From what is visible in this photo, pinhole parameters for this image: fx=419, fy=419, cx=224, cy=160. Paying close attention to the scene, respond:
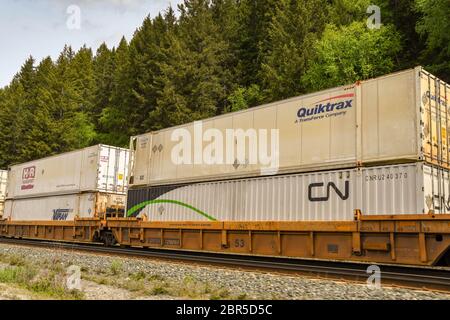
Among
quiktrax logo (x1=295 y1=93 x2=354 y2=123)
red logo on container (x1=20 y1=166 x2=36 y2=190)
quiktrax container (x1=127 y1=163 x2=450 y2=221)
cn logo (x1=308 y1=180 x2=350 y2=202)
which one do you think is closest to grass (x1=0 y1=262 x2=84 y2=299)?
quiktrax container (x1=127 y1=163 x2=450 y2=221)

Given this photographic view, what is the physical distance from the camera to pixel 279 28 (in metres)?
38.6

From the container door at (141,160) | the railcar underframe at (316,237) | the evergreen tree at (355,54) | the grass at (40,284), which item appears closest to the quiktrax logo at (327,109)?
the railcar underframe at (316,237)

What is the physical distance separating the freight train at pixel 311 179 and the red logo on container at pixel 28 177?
31.7 feet

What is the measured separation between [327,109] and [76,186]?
50.2ft

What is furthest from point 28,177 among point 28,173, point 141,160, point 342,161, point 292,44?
point 292,44

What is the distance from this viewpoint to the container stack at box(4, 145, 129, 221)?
21422 millimetres

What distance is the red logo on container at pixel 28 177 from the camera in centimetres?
2709

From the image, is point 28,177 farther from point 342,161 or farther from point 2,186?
point 342,161

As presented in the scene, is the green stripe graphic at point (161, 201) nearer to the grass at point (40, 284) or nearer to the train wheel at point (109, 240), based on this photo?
the train wheel at point (109, 240)

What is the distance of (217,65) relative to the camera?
46.2 metres

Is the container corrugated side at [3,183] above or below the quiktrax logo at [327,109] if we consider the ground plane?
below

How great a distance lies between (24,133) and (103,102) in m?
12.2

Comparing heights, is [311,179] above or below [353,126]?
below

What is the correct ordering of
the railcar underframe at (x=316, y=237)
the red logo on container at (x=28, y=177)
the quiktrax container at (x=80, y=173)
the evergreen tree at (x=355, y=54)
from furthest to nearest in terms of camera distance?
the evergreen tree at (x=355, y=54) < the red logo on container at (x=28, y=177) < the quiktrax container at (x=80, y=173) < the railcar underframe at (x=316, y=237)
